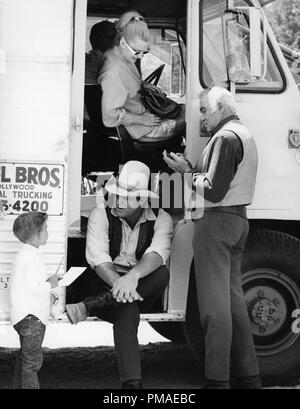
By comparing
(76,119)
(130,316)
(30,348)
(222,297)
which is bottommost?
(30,348)

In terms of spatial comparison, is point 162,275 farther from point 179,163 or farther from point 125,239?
point 179,163

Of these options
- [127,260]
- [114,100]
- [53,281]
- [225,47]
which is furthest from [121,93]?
[53,281]

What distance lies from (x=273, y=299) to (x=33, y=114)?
199cm

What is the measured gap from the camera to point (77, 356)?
289 inches

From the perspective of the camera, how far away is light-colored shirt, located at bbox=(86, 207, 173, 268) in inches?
223

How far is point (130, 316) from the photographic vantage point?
5512 mm

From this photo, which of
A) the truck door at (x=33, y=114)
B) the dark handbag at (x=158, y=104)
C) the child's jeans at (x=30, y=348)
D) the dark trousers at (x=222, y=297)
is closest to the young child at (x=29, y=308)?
the child's jeans at (x=30, y=348)

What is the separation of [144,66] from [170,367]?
232 centimetres

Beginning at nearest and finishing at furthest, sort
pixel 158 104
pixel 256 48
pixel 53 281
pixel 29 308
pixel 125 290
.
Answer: pixel 29 308
pixel 53 281
pixel 125 290
pixel 256 48
pixel 158 104

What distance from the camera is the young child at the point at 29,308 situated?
204 inches

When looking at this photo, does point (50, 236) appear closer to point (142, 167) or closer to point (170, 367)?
point (142, 167)

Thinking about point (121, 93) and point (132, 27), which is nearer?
point (121, 93)

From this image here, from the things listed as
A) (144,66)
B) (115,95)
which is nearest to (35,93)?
(115,95)
